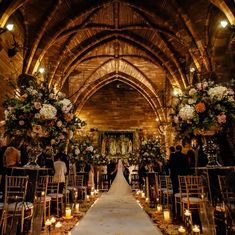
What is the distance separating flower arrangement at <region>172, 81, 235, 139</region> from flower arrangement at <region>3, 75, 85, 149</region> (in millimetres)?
2266

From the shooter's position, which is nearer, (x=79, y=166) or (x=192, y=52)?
(x=192, y=52)

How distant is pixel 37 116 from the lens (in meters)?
4.33

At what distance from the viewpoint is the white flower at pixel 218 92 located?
14.3 feet

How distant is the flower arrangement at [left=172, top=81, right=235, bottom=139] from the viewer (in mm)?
4367

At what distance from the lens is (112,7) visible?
1095 cm

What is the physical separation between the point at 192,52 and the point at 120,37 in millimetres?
4304

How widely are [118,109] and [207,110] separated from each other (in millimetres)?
14039

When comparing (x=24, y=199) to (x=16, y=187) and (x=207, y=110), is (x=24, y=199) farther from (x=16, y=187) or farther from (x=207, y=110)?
(x=207, y=110)

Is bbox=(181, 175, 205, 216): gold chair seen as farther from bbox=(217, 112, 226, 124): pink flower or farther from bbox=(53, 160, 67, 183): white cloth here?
bbox=(53, 160, 67, 183): white cloth

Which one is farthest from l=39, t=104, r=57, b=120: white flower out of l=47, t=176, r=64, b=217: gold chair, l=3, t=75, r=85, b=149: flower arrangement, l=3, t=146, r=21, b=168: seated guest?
l=47, t=176, r=64, b=217: gold chair

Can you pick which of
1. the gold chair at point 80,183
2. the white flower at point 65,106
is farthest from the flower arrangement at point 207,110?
the gold chair at point 80,183

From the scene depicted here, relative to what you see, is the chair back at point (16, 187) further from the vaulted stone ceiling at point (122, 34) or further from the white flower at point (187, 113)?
the vaulted stone ceiling at point (122, 34)

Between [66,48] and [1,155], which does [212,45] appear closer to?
[66,48]

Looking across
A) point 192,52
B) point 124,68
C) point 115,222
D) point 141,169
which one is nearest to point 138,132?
point 124,68
